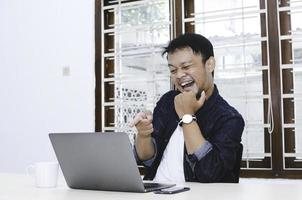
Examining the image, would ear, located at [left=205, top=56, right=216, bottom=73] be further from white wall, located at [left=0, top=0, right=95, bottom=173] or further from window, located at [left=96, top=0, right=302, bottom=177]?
white wall, located at [left=0, top=0, right=95, bottom=173]

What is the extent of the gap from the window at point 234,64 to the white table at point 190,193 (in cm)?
147

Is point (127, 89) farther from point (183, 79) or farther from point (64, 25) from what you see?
point (183, 79)

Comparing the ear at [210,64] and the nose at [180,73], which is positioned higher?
the ear at [210,64]

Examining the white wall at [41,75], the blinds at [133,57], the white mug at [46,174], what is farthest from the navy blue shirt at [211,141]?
the white wall at [41,75]

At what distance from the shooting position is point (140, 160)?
6.01ft

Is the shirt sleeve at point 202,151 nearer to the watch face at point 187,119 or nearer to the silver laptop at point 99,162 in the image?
the watch face at point 187,119

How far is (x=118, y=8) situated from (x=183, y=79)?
1.71 m

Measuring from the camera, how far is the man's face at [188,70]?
5.97 feet

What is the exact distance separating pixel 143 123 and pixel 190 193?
50cm

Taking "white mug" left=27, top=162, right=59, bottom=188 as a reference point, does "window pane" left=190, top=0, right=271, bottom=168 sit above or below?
above

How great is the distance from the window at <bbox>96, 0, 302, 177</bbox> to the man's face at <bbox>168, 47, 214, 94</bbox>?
101 centimetres

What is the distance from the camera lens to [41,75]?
3.58m

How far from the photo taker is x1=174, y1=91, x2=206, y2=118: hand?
1682 millimetres

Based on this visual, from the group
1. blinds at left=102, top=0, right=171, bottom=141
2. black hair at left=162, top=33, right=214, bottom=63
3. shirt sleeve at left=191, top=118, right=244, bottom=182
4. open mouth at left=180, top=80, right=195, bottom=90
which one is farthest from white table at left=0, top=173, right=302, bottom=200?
blinds at left=102, top=0, right=171, bottom=141
